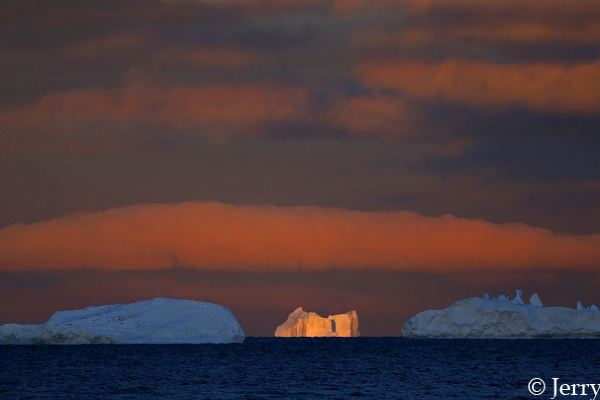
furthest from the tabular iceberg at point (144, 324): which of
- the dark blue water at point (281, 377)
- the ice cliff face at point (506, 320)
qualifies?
the ice cliff face at point (506, 320)

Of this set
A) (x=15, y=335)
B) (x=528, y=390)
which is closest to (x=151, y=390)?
(x=528, y=390)

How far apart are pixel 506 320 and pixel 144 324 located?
181 ft

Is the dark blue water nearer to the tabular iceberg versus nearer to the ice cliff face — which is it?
the tabular iceberg

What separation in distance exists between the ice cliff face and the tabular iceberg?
38.8m

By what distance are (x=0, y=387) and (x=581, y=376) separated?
132 feet

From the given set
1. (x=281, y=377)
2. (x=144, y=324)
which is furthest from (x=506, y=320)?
(x=281, y=377)

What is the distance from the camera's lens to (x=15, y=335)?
140 meters

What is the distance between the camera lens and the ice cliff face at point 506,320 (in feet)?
511

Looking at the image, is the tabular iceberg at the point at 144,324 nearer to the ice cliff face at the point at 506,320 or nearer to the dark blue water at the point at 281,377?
the dark blue water at the point at 281,377

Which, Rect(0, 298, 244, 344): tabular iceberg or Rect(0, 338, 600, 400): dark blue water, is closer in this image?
Rect(0, 338, 600, 400): dark blue water

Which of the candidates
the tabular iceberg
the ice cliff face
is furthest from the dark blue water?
the ice cliff face

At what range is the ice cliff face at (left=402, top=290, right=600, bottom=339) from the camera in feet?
511

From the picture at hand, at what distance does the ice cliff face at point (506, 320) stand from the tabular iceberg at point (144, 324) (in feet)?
127

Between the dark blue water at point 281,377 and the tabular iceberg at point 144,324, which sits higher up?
the tabular iceberg at point 144,324
